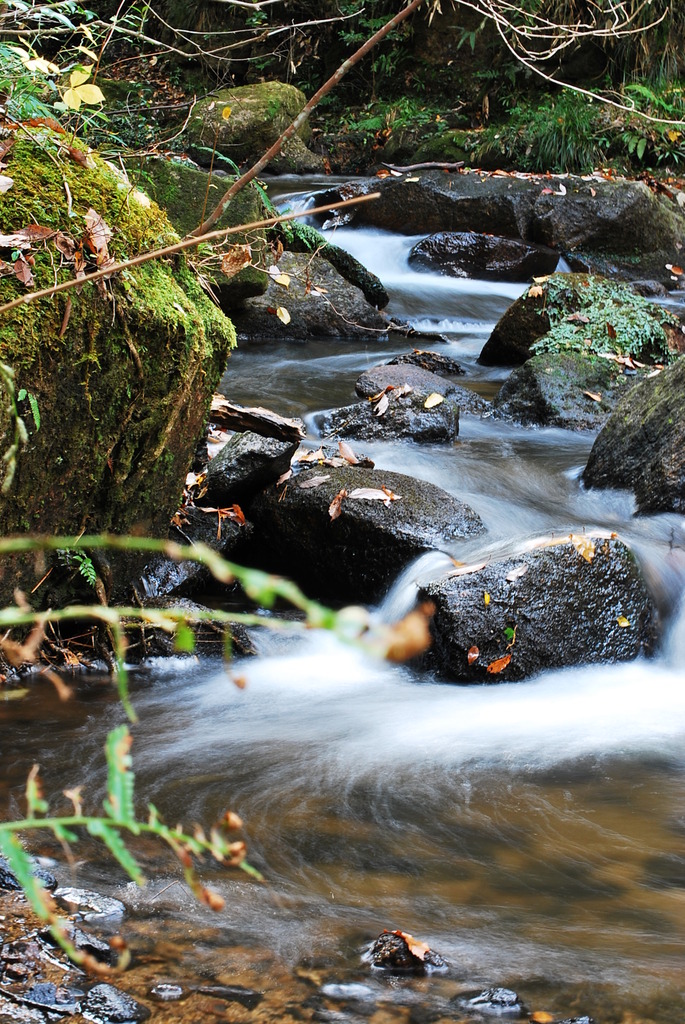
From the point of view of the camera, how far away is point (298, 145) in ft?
53.4

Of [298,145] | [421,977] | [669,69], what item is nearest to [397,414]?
[421,977]

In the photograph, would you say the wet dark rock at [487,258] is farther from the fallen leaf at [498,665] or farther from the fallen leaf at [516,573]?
the fallen leaf at [498,665]

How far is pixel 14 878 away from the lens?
7.72 ft

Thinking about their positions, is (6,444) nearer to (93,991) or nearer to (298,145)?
(93,991)

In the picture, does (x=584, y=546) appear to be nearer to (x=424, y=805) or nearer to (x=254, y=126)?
(x=424, y=805)

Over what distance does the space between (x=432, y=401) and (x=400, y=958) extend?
5.42 metres

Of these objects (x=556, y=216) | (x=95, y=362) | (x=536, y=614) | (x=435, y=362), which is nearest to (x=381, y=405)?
(x=435, y=362)

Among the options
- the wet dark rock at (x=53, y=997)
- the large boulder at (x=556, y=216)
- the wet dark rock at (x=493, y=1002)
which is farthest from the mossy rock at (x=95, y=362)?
the large boulder at (x=556, y=216)

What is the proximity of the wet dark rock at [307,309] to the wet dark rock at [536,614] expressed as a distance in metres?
6.09

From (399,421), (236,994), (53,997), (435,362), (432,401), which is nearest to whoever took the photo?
(53,997)

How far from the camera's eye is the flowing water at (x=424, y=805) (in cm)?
228

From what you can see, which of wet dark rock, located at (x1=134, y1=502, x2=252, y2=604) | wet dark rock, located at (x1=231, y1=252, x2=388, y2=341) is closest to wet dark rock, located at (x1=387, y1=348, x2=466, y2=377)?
wet dark rock, located at (x1=231, y1=252, x2=388, y2=341)

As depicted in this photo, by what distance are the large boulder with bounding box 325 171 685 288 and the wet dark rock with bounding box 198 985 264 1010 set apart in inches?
454

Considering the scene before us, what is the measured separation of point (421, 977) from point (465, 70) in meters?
18.4
